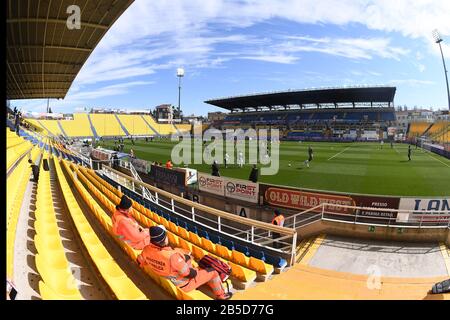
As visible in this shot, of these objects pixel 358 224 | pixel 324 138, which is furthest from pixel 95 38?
pixel 324 138

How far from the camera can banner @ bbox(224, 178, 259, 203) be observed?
1280 centimetres

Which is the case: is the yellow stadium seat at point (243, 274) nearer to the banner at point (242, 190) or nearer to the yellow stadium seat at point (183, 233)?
the yellow stadium seat at point (183, 233)

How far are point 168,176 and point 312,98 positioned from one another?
5977 cm

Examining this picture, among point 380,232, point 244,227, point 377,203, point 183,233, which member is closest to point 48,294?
point 183,233

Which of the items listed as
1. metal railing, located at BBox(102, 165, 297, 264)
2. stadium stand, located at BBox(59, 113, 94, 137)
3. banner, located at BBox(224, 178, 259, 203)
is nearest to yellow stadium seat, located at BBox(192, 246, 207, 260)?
metal railing, located at BBox(102, 165, 297, 264)

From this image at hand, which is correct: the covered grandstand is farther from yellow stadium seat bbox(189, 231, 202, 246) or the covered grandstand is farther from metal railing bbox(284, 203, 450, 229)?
yellow stadium seat bbox(189, 231, 202, 246)

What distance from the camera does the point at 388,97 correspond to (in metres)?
61.7

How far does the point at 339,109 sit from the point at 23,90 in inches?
2631

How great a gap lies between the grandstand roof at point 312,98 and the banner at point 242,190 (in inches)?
2170

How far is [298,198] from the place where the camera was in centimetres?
1137

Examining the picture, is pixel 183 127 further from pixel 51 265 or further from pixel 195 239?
pixel 51 265

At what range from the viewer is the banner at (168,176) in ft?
53.9

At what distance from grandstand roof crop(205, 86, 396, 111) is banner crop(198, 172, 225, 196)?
179ft

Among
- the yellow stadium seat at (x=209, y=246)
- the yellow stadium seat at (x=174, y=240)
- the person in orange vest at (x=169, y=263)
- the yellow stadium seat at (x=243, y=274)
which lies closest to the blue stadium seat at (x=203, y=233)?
the yellow stadium seat at (x=209, y=246)
